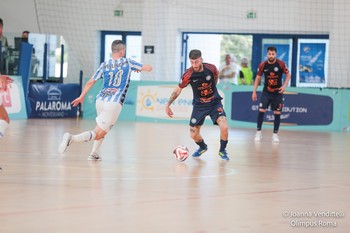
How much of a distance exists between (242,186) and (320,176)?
183cm

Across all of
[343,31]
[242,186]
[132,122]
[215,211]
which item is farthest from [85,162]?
[343,31]

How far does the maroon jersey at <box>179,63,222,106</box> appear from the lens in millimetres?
12297

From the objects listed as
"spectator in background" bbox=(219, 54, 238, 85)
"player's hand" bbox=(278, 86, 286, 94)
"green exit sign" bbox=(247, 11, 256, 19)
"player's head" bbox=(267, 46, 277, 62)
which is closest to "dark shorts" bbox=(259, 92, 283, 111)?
"player's hand" bbox=(278, 86, 286, 94)

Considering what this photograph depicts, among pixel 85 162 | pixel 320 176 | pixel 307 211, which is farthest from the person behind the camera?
pixel 85 162

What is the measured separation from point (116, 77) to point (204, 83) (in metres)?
Answer: 1.62

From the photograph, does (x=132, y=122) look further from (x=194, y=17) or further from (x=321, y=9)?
(x=321, y=9)

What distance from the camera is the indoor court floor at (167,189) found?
6.27 meters

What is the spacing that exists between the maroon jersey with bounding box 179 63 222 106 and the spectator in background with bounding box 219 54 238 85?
47.9ft

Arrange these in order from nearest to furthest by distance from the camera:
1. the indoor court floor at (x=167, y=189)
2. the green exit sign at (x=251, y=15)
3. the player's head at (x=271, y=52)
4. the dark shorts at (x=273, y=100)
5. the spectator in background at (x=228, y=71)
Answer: the indoor court floor at (x=167, y=189)
the player's head at (x=271, y=52)
the dark shorts at (x=273, y=100)
the spectator in background at (x=228, y=71)
the green exit sign at (x=251, y=15)

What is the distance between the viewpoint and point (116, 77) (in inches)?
453

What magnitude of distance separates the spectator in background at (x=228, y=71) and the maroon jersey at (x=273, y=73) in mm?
9070

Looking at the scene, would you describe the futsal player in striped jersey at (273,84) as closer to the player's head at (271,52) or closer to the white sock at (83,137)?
the player's head at (271,52)

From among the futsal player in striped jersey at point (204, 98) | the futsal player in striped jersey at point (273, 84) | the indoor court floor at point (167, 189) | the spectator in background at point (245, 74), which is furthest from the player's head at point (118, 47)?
the spectator in background at point (245, 74)

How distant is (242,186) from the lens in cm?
890
